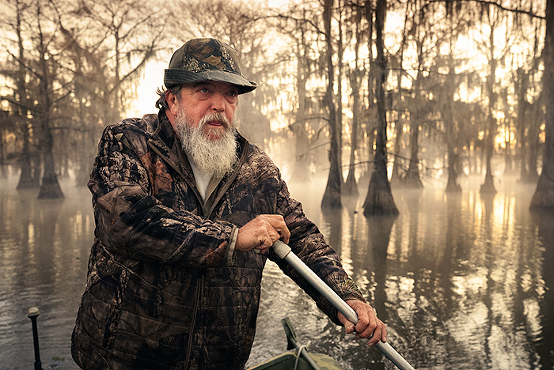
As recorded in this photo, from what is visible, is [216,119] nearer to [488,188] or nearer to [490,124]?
[488,188]

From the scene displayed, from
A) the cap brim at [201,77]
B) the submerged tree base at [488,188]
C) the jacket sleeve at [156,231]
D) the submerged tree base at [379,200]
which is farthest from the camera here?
the submerged tree base at [488,188]

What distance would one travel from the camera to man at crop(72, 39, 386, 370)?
1619 mm

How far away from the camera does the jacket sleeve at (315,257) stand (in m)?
1.96

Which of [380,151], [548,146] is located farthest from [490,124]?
[380,151]

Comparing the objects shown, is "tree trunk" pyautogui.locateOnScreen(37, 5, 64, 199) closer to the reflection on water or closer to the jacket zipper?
the reflection on water

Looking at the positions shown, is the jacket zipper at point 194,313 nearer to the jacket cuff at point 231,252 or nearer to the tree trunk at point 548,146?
the jacket cuff at point 231,252

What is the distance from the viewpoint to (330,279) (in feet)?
6.46

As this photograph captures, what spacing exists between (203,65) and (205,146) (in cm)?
32

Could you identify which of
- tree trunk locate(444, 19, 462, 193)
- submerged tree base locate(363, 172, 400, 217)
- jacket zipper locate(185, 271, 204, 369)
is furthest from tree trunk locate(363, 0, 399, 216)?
jacket zipper locate(185, 271, 204, 369)

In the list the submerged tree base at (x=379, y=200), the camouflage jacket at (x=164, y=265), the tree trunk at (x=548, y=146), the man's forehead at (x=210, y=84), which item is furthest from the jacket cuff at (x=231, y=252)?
the tree trunk at (x=548, y=146)

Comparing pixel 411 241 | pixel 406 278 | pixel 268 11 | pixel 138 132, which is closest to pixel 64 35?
pixel 268 11

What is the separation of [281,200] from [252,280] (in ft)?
1.22

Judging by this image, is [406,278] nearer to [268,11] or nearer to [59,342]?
[59,342]

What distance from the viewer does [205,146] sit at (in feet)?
6.46
